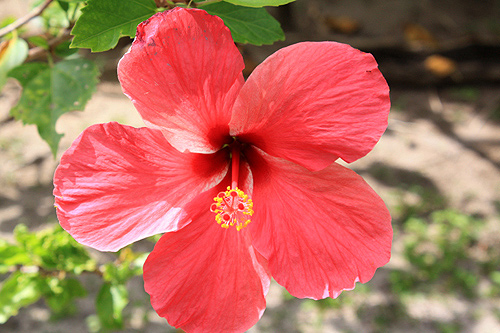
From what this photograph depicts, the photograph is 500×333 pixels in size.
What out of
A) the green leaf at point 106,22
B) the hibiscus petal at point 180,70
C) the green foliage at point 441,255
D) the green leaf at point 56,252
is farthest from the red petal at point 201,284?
the green foliage at point 441,255

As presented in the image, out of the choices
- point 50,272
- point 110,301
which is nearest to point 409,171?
point 110,301

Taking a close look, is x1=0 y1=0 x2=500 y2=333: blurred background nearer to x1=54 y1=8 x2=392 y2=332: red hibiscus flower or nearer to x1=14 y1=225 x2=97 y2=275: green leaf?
x1=14 y1=225 x2=97 y2=275: green leaf

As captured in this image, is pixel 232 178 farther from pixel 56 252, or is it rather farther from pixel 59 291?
pixel 59 291

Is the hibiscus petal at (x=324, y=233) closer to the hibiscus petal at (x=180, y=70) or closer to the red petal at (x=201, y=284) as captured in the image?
the red petal at (x=201, y=284)

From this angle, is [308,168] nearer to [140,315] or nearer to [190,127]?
[190,127]

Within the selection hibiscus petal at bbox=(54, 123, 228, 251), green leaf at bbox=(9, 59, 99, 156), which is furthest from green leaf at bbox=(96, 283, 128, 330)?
hibiscus petal at bbox=(54, 123, 228, 251)
